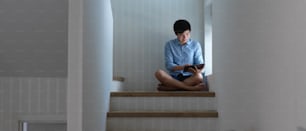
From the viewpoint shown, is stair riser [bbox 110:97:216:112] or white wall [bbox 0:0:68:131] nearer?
white wall [bbox 0:0:68:131]

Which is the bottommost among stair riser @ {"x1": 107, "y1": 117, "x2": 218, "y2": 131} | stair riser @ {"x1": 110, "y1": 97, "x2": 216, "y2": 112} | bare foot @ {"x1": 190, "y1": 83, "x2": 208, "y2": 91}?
stair riser @ {"x1": 107, "y1": 117, "x2": 218, "y2": 131}

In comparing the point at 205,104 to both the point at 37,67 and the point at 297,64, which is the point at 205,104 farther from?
the point at 297,64

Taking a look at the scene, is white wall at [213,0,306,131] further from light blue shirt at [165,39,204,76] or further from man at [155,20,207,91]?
light blue shirt at [165,39,204,76]

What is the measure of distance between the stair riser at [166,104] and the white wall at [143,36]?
122cm

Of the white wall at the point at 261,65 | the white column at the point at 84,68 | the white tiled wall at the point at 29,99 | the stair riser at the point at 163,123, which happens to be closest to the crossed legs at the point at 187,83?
the white wall at the point at 261,65

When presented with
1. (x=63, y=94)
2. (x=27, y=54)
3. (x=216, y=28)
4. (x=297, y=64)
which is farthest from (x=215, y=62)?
(x=297, y=64)

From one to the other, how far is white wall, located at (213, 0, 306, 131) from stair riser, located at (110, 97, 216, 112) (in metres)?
0.18

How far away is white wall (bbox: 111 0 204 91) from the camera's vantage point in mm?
4367

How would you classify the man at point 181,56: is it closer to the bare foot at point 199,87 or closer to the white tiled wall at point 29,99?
the bare foot at point 199,87

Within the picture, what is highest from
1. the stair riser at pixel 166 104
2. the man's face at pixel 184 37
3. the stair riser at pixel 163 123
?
the man's face at pixel 184 37

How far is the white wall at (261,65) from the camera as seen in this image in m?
1.55

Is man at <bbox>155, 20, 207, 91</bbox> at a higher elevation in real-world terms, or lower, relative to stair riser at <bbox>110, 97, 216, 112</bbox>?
higher

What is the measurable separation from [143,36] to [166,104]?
1.42 meters

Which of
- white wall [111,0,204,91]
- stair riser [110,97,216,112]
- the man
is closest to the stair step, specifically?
stair riser [110,97,216,112]
